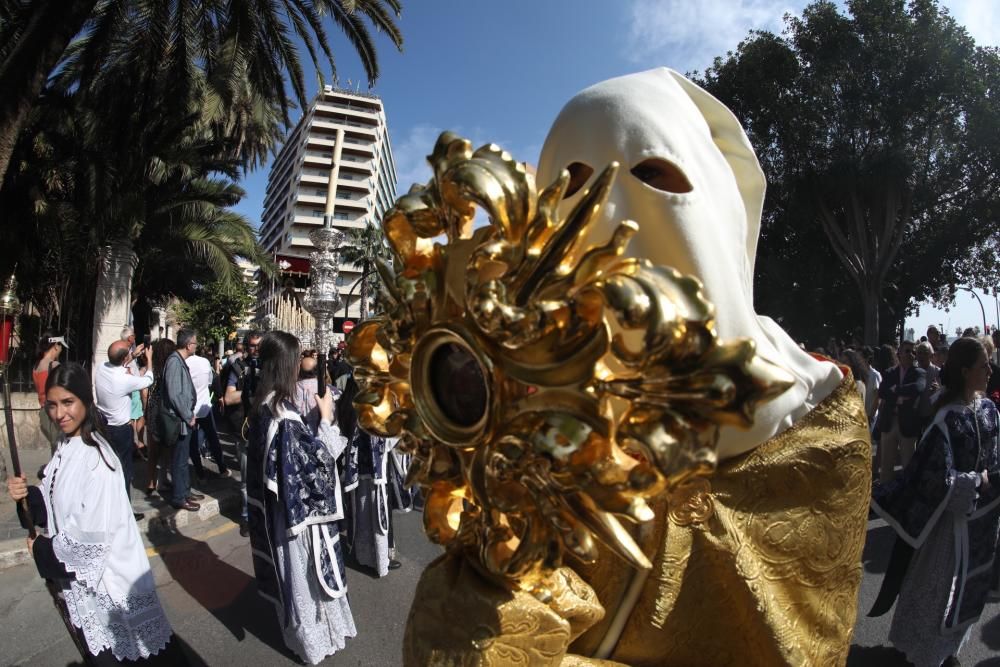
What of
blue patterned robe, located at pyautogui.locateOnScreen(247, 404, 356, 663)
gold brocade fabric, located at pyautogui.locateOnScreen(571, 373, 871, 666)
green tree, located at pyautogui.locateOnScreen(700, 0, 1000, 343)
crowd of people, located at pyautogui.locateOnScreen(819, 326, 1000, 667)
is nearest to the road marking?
blue patterned robe, located at pyautogui.locateOnScreen(247, 404, 356, 663)

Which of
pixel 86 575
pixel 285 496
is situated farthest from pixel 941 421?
pixel 86 575

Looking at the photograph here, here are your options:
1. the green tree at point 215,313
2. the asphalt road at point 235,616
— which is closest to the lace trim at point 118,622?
the asphalt road at point 235,616

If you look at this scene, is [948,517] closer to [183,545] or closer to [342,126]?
[183,545]

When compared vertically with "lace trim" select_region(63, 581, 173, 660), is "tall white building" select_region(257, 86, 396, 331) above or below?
above

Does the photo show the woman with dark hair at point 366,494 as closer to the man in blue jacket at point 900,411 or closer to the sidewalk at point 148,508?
the sidewalk at point 148,508

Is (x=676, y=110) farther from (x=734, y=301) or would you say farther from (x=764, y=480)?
(x=764, y=480)

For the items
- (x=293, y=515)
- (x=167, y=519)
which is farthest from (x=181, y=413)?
(x=293, y=515)

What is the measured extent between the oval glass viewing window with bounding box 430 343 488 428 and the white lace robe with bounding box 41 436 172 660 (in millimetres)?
2982

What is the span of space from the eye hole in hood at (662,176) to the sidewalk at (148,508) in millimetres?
5687

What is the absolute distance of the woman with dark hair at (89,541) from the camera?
9.47ft

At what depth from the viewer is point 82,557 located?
115 inches

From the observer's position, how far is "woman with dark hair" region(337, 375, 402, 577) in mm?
5195

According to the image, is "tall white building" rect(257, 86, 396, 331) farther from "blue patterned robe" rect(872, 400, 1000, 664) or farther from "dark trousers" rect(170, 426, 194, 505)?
"blue patterned robe" rect(872, 400, 1000, 664)

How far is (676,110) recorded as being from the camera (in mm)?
1135
